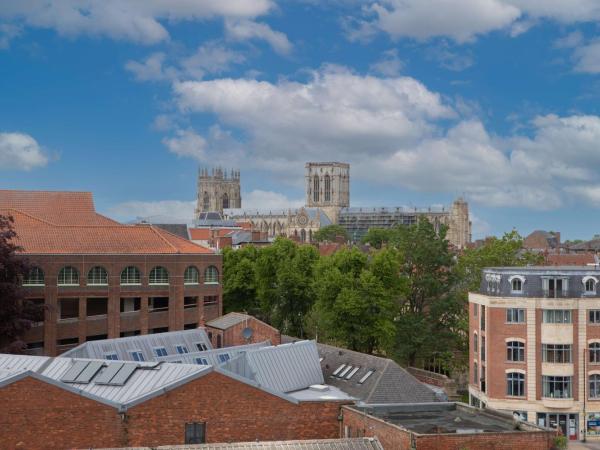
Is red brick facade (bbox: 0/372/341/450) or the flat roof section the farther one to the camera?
the flat roof section

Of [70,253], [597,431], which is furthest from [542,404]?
[70,253]

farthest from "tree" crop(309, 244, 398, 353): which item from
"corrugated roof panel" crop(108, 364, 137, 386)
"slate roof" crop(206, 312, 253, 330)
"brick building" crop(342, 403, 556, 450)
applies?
"corrugated roof panel" crop(108, 364, 137, 386)

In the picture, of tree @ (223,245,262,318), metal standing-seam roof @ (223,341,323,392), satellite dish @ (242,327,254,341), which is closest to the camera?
metal standing-seam roof @ (223,341,323,392)

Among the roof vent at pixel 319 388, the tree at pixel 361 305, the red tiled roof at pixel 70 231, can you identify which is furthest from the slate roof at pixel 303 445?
the red tiled roof at pixel 70 231

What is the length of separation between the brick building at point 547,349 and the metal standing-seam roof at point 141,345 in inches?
730

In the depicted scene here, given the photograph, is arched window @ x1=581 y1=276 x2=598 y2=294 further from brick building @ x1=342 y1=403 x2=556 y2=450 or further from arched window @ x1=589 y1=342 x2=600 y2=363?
brick building @ x1=342 y1=403 x2=556 y2=450

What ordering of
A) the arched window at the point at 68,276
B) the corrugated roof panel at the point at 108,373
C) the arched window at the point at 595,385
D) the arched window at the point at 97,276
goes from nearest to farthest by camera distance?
the corrugated roof panel at the point at 108,373 < the arched window at the point at 595,385 < the arched window at the point at 68,276 < the arched window at the point at 97,276

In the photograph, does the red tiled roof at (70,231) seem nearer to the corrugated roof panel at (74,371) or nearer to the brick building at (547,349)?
the brick building at (547,349)

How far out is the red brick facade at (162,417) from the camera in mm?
33375

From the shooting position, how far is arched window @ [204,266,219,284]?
7131cm

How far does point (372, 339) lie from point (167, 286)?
54.8 ft

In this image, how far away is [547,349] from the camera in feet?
178

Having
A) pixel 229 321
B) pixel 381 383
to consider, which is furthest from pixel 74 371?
pixel 229 321

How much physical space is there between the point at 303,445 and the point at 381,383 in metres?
13.0
